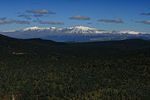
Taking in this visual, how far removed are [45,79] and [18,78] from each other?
4640mm

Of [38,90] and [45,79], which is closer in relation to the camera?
[38,90]

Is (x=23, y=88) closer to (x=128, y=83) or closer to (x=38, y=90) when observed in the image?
(x=38, y=90)

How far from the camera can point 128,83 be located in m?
33.3

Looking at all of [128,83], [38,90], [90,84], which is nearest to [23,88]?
[38,90]

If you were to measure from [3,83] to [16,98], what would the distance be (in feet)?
23.3

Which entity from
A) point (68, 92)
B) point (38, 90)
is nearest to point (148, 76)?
point (68, 92)

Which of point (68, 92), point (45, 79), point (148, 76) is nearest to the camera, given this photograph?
point (68, 92)

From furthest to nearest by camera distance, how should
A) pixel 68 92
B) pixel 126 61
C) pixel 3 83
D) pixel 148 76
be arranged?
pixel 126 61 → pixel 148 76 → pixel 3 83 → pixel 68 92

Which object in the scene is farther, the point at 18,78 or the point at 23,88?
the point at 18,78

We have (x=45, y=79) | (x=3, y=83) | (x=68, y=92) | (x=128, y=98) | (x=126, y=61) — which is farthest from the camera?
(x=126, y=61)

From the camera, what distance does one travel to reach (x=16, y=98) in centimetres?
2644

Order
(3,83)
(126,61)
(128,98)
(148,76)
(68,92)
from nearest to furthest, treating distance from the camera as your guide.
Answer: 1. (128,98)
2. (68,92)
3. (3,83)
4. (148,76)
5. (126,61)

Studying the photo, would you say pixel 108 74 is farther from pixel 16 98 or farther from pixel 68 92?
pixel 16 98

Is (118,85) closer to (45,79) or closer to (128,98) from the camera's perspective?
(128,98)
